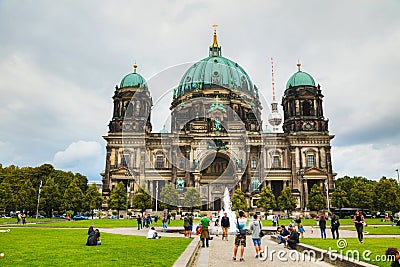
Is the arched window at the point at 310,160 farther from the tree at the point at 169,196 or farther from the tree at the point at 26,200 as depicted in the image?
the tree at the point at 26,200

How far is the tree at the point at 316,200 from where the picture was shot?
57750 mm

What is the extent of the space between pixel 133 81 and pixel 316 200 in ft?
136

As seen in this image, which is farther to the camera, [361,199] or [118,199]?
[118,199]

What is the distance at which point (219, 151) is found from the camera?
6719 centimetres

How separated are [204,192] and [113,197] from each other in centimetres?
1706

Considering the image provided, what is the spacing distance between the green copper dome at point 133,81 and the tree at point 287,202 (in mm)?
33933

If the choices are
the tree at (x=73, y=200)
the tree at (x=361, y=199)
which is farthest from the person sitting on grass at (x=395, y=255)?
the tree at (x=73, y=200)

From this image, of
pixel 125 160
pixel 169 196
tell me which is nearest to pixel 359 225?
pixel 169 196

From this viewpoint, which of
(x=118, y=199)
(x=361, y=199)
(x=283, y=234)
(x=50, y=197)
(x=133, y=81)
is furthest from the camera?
(x=133, y=81)

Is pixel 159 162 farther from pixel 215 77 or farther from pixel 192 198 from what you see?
pixel 215 77

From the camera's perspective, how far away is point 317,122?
223 feet

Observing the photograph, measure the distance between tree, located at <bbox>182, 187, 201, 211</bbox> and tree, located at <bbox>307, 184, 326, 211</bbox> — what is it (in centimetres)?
1817

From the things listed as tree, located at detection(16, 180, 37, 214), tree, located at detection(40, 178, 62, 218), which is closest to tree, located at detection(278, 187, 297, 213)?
tree, located at detection(40, 178, 62, 218)

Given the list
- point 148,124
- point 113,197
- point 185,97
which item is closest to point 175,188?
point 113,197
